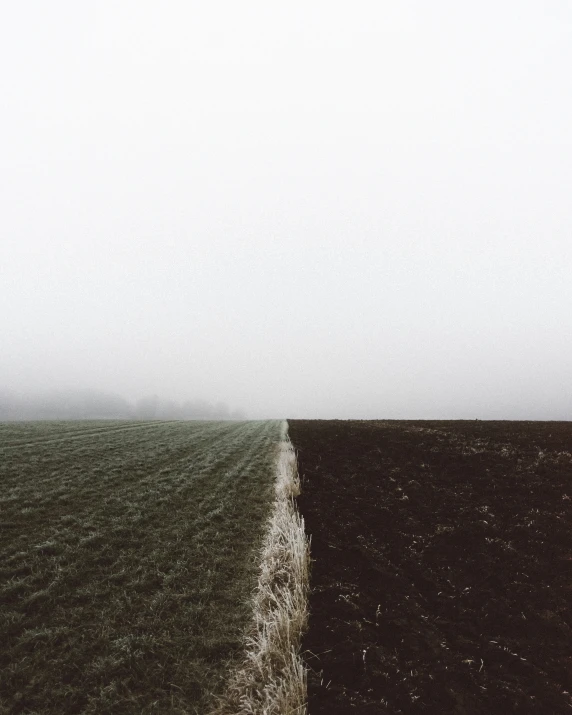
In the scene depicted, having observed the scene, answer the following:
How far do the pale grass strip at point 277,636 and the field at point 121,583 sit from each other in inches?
11.8

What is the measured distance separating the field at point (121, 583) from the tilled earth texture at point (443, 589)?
183cm

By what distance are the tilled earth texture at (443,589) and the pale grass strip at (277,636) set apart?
13.1 inches

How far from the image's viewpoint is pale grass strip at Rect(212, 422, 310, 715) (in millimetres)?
4816

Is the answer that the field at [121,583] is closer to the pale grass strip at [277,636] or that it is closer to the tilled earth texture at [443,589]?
the pale grass strip at [277,636]

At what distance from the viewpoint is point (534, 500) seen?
1080cm

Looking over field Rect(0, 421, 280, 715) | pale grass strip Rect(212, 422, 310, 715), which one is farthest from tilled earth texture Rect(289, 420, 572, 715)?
field Rect(0, 421, 280, 715)

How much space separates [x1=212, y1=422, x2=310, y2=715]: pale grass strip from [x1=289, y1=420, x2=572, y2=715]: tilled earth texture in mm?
332

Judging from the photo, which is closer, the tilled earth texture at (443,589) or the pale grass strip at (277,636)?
the pale grass strip at (277,636)

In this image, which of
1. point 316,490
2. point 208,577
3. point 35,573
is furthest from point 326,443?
point 35,573

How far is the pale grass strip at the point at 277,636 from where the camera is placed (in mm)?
4816

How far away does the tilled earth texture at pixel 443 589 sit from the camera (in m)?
5.14

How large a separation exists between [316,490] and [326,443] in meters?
9.21

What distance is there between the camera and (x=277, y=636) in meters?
5.92

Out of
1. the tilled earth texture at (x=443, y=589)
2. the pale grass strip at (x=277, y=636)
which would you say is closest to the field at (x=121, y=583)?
the pale grass strip at (x=277, y=636)
